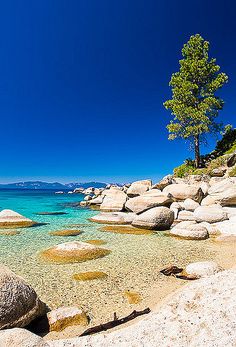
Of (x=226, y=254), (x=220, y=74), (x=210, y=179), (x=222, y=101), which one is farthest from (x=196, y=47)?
(x=226, y=254)

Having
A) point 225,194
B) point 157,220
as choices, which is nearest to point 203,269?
point 157,220

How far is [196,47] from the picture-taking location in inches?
1528

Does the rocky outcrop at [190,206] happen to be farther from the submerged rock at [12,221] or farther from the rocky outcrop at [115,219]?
the submerged rock at [12,221]

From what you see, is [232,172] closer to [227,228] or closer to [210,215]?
[210,215]

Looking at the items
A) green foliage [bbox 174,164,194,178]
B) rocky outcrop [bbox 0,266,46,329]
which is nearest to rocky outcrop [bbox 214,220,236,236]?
rocky outcrop [bbox 0,266,46,329]

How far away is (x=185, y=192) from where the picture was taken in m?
23.6

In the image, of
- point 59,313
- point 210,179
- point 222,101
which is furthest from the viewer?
point 222,101

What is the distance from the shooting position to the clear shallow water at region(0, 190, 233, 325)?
648cm

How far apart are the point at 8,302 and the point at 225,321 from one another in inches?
142

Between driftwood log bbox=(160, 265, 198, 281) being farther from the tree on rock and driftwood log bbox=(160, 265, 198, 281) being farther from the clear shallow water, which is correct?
the tree on rock

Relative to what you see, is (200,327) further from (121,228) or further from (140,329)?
(121,228)

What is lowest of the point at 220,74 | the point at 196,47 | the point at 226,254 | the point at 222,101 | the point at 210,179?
the point at 226,254

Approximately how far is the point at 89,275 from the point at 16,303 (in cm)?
308

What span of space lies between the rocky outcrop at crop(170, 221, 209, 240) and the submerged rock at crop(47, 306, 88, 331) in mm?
8567
